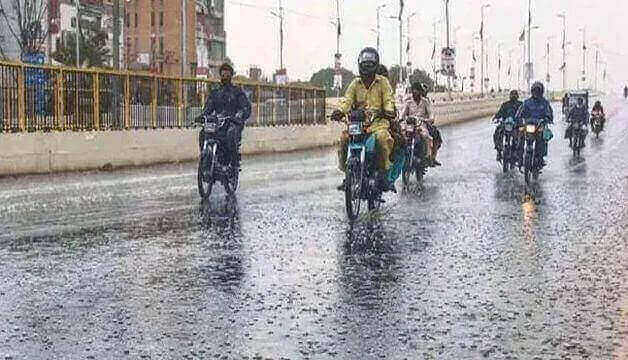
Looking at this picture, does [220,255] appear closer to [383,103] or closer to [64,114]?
[383,103]

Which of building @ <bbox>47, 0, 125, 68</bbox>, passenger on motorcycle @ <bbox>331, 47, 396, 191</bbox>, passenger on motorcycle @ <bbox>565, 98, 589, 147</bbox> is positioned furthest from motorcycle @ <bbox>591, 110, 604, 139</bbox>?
building @ <bbox>47, 0, 125, 68</bbox>

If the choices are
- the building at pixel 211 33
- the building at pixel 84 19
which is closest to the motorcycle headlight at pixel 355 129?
the building at pixel 84 19

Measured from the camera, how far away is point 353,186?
12.6 meters

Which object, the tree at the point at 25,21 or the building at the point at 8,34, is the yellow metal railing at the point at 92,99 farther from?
the building at the point at 8,34

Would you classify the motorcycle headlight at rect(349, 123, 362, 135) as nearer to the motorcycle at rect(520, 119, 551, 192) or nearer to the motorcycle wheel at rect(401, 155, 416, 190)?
the motorcycle wheel at rect(401, 155, 416, 190)

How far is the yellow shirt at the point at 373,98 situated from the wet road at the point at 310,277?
121 cm

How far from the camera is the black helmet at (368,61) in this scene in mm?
13094

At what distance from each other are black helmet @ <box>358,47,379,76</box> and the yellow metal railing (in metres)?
9.93

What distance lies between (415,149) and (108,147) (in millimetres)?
7640

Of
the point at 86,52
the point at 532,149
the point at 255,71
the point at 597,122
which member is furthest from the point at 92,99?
the point at 255,71

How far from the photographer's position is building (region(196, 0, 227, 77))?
136m

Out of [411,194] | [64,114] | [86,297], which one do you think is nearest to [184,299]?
[86,297]

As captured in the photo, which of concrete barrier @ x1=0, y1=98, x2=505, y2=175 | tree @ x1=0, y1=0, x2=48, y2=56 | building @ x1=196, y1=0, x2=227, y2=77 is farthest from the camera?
building @ x1=196, y1=0, x2=227, y2=77

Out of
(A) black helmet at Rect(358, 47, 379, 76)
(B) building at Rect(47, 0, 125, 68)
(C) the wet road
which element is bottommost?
(C) the wet road
